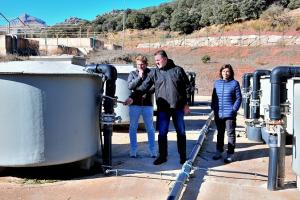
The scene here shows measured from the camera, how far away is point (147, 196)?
596cm

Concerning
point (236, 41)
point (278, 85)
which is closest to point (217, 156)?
point (278, 85)

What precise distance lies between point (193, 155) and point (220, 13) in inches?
2643

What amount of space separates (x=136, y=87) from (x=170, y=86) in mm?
690

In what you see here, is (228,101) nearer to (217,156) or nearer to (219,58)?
(217,156)

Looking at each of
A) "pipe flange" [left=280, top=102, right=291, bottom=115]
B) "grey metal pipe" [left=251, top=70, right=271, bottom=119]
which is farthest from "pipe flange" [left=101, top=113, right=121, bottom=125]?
"grey metal pipe" [left=251, top=70, right=271, bottom=119]

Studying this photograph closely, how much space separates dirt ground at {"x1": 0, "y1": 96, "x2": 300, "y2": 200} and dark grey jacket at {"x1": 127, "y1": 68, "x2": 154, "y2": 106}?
37.5 inches

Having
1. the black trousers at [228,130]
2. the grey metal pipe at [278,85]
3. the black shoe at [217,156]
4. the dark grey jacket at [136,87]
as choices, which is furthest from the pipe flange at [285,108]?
the dark grey jacket at [136,87]

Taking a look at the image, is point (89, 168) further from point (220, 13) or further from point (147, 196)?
point (220, 13)

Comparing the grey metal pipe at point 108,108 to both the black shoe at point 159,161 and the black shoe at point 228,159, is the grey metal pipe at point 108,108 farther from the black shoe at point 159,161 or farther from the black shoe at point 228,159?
the black shoe at point 228,159

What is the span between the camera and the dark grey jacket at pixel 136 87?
26.3 ft

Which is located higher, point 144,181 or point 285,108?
point 285,108

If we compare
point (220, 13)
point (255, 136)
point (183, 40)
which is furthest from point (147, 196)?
point (220, 13)

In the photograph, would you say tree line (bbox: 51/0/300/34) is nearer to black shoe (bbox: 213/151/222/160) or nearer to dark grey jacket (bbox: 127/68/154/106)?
black shoe (bbox: 213/151/222/160)

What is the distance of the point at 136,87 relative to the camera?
8.05 meters
